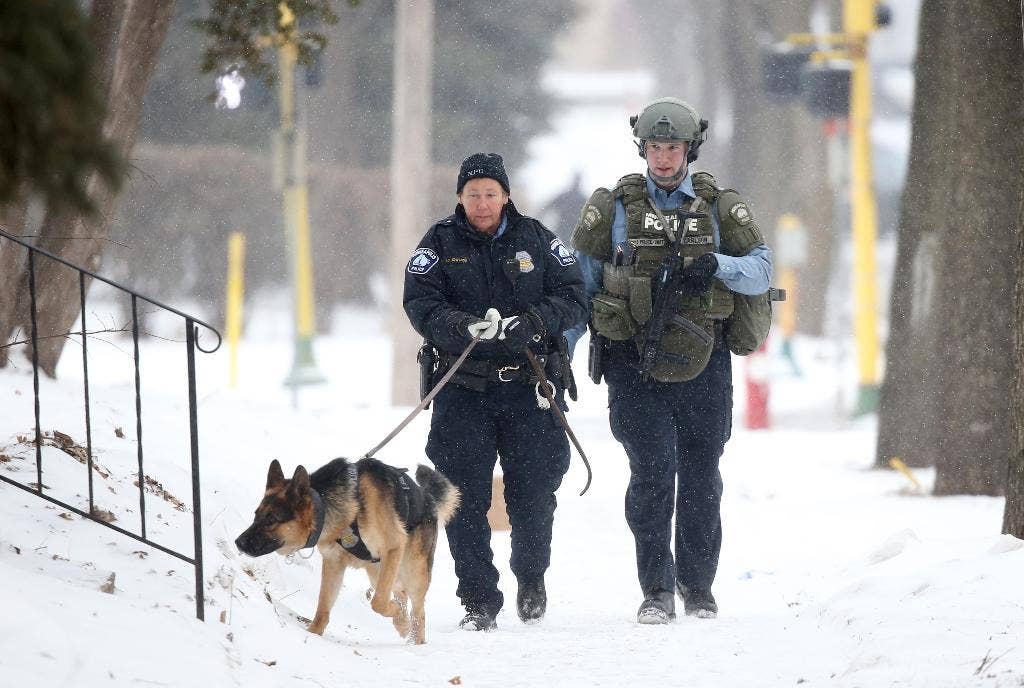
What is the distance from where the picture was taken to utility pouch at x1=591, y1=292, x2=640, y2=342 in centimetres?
626

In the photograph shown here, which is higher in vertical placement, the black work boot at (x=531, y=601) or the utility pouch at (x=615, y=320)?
the utility pouch at (x=615, y=320)

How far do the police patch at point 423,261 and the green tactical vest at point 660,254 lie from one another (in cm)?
75

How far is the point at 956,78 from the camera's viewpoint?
9.88 meters

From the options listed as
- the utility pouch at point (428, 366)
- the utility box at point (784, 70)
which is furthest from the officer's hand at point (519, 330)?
the utility box at point (784, 70)

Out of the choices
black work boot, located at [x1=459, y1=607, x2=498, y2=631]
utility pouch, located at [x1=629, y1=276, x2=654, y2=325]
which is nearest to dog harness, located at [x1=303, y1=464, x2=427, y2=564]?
black work boot, located at [x1=459, y1=607, x2=498, y2=631]

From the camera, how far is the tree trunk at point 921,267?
1045 cm

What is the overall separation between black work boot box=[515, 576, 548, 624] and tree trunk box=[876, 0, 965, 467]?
470 cm

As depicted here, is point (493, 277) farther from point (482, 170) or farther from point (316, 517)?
point (316, 517)

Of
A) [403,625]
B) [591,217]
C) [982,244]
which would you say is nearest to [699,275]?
[591,217]

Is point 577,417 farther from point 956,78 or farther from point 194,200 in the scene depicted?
point 194,200

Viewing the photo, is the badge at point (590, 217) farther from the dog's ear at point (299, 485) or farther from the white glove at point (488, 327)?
the dog's ear at point (299, 485)

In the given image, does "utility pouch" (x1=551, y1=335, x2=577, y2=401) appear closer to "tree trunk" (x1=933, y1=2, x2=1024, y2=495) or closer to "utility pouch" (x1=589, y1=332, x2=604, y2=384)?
"utility pouch" (x1=589, y1=332, x2=604, y2=384)

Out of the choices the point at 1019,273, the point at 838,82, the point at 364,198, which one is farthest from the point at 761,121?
the point at 1019,273

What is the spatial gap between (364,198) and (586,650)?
74.1ft
